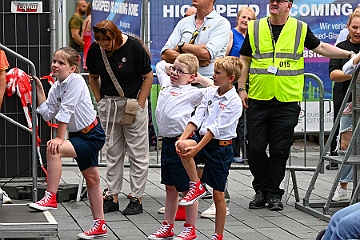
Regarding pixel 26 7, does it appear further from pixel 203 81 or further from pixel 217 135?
pixel 217 135

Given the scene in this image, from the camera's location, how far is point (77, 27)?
46.5ft

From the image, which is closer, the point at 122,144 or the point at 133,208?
the point at 133,208

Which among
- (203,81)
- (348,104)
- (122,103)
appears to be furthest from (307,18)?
(203,81)

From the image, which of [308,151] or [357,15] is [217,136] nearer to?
[357,15]

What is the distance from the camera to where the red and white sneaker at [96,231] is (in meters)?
7.57

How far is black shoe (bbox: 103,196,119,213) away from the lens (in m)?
8.77

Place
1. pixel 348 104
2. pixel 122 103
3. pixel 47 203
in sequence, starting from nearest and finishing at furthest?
pixel 47 203, pixel 122 103, pixel 348 104

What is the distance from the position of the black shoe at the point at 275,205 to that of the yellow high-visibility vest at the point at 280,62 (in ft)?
3.29

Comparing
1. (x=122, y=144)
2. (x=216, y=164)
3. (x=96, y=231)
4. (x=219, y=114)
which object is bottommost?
(x=96, y=231)

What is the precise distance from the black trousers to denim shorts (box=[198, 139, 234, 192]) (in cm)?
162

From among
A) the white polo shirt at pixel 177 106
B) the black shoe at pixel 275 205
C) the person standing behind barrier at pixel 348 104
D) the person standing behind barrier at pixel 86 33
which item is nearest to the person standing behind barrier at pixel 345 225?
the white polo shirt at pixel 177 106

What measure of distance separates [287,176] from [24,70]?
3153 mm

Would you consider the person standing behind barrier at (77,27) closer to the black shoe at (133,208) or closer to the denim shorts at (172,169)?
the black shoe at (133,208)

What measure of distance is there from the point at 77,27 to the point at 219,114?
23.9ft
